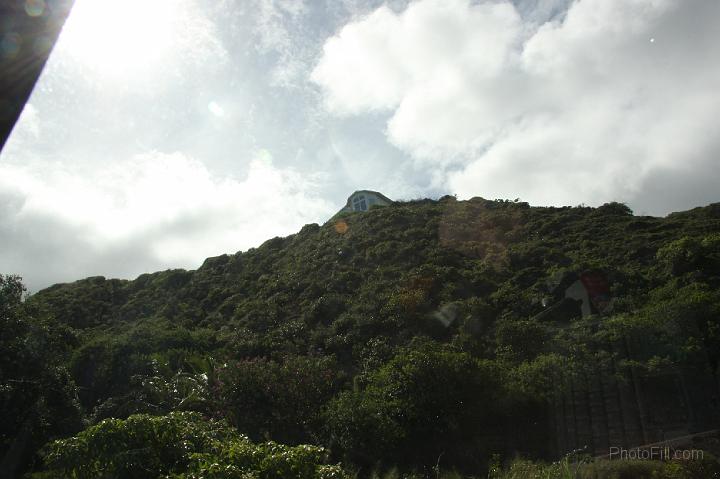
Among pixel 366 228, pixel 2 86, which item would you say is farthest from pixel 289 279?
pixel 2 86

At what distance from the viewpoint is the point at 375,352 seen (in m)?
13.7

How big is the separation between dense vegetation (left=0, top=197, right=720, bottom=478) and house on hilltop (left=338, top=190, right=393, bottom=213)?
12465mm

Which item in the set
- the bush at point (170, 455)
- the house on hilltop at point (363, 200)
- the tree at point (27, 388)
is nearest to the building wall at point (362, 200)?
the house on hilltop at point (363, 200)

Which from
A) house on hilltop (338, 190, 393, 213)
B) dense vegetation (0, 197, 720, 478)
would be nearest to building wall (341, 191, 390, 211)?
house on hilltop (338, 190, 393, 213)

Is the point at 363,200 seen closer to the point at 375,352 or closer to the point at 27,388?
the point at 375,352

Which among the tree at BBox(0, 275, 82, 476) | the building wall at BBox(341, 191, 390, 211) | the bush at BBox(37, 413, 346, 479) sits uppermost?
the building wall at BBox(341, 191, 390, 211)

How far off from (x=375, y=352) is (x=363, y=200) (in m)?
23.4

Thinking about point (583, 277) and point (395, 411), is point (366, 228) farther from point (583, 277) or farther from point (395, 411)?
point (395, 411)

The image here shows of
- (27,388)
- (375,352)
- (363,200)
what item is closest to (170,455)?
(27,388)

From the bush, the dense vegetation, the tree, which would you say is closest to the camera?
the bush

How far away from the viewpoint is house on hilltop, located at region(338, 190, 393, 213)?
118ft

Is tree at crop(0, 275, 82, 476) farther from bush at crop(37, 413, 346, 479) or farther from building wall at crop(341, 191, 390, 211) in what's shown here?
building wall at crop(341, 191, 390, 211)

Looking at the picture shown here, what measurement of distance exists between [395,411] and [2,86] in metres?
8.25

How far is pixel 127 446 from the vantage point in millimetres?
6605
